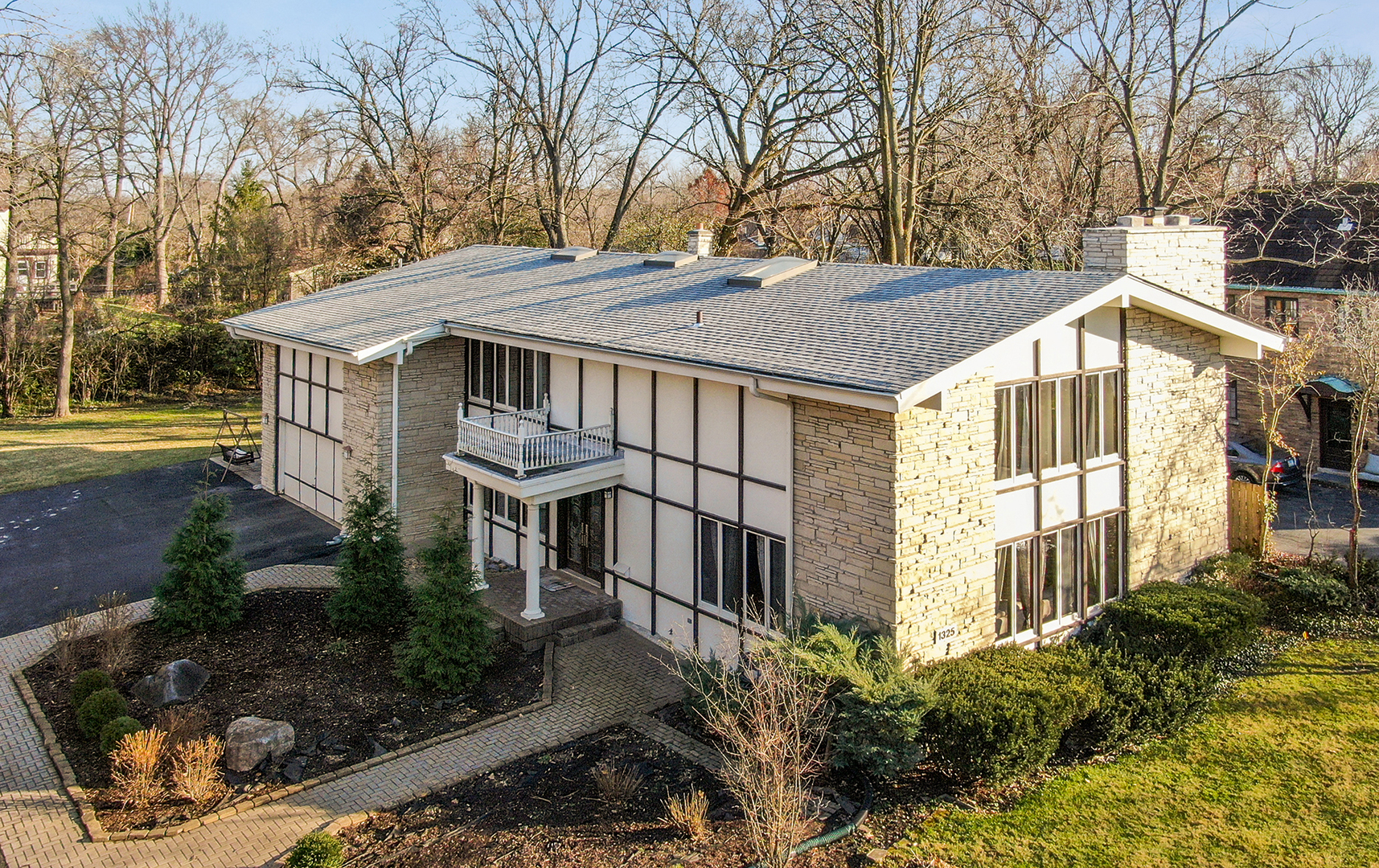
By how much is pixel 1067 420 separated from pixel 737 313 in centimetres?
509

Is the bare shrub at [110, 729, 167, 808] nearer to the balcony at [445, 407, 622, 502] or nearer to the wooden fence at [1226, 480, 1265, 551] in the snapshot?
the balcony at [445, 407, 622, 502]

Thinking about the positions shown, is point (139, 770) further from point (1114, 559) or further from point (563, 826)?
point (1114, 559)

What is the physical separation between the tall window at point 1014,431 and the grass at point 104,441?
2332 centimetres

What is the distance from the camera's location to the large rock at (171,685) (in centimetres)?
1384

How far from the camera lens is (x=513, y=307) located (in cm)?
1917

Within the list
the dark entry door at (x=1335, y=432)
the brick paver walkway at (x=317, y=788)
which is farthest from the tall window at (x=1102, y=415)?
the dark entry door at (x=1335, y=432)

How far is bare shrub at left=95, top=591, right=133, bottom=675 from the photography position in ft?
48.3

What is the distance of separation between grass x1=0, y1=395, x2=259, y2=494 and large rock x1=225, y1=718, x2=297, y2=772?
16996 mm

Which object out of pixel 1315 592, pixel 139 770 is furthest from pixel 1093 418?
pixel 139 770

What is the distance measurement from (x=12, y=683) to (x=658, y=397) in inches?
405

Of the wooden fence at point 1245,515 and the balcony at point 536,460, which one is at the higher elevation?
the balcony at point 536,460

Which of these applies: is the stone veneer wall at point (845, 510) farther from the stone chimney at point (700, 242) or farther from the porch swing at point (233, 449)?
the porch swing at point (233, 449)

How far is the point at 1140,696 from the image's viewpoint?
12.1 meters

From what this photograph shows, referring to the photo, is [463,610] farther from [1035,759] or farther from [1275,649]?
[1275,649]
